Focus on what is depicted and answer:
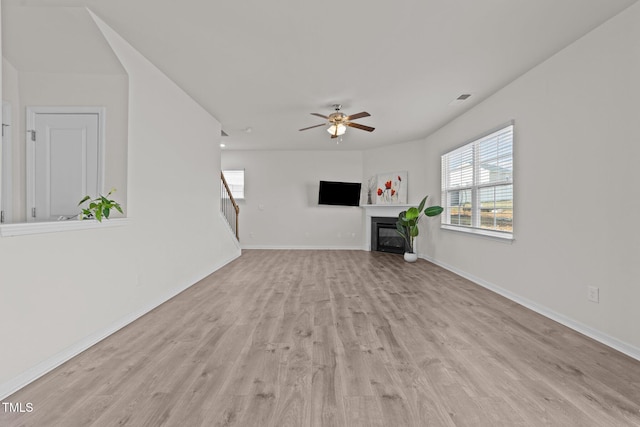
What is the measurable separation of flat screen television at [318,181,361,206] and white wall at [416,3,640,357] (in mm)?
4152

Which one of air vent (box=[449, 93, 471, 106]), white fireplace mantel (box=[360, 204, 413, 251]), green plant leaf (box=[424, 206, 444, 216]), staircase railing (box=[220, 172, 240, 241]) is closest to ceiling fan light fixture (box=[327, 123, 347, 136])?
air vent (box=[449, 93, 471, 106])


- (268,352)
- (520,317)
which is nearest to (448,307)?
(520,317)

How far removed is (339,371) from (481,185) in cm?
355

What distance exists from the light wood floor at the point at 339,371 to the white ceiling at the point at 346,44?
2.66 m

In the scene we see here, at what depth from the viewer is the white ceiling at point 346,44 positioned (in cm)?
224

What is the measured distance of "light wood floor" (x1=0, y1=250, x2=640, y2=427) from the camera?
1.48 metres

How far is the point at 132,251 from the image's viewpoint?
109 inches

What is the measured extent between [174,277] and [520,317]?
3935 mm

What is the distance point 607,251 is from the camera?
7.64 feet

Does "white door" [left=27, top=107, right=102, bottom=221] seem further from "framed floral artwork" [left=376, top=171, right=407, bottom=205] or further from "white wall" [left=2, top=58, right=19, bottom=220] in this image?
"framed floral artwork" [left=376, top=171, right=407, bottom=205]

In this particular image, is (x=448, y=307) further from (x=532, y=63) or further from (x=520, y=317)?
(x=532, y=63)

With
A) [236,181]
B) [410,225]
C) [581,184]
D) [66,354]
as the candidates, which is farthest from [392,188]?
[66,354]

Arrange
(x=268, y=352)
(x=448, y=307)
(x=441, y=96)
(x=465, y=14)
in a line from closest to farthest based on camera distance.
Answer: (x=268, y=352) → (x=465, y=14) → (x=448, y=307) → (x=441, y=96)

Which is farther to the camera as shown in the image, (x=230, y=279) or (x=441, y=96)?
(x=230, y=279)
